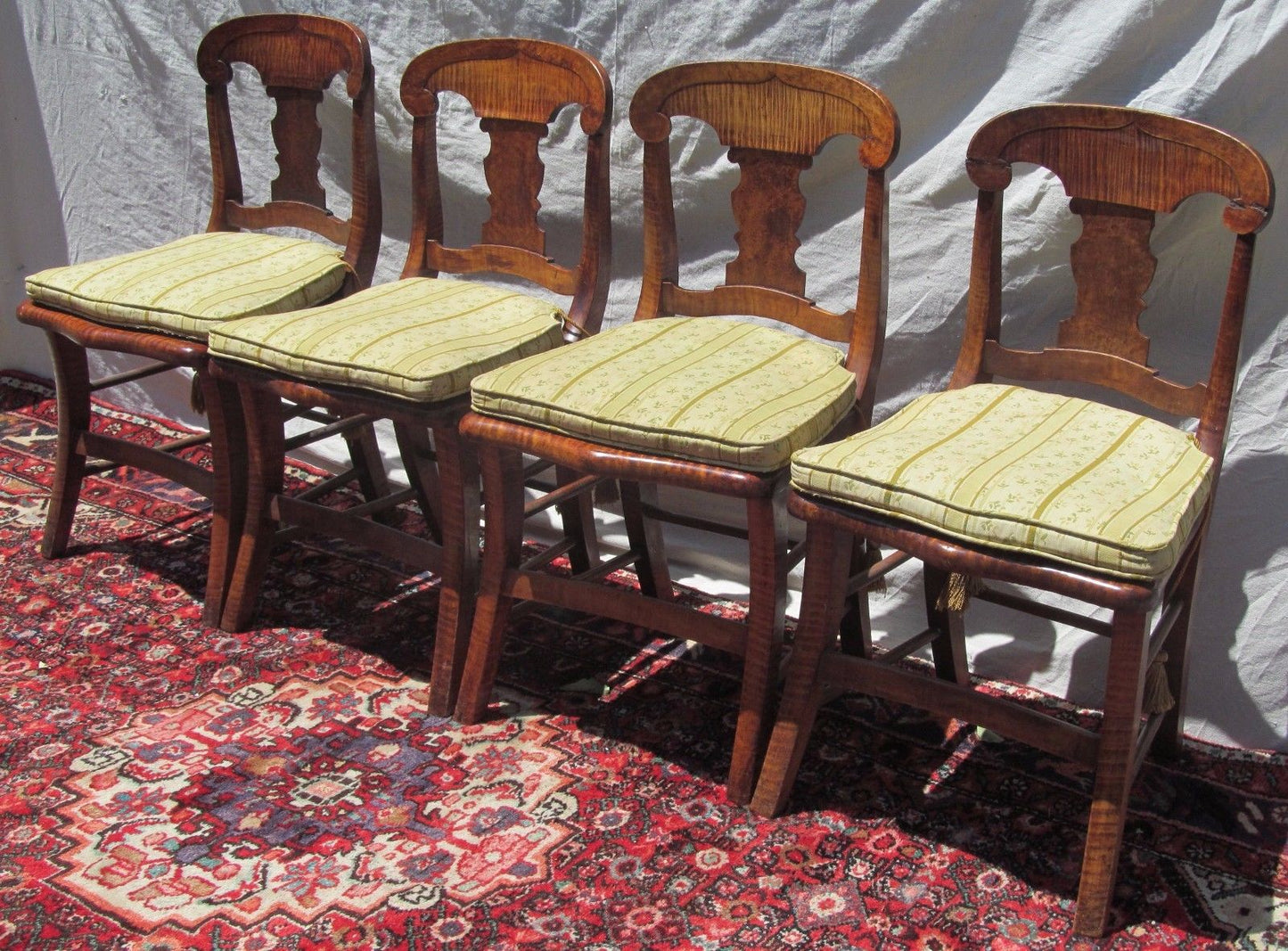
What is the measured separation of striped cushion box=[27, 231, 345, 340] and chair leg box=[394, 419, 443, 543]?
1.12ft

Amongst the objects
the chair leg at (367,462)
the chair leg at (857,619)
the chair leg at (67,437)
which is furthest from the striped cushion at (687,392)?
the chair leg at (67,437)

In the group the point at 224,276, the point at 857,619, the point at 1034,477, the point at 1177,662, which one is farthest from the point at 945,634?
the point at 224,276

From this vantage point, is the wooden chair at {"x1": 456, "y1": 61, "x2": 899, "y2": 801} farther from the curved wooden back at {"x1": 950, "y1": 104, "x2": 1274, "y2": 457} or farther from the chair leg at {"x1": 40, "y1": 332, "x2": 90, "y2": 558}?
the chair leg at {"x1": 40, "y1": 332, "x2": 90, "y2": 558}

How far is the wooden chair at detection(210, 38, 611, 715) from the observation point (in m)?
2.46

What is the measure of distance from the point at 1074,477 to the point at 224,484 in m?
1.70

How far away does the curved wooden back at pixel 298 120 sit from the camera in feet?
9.61

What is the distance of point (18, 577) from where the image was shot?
315cm

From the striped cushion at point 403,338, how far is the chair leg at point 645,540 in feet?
1.17

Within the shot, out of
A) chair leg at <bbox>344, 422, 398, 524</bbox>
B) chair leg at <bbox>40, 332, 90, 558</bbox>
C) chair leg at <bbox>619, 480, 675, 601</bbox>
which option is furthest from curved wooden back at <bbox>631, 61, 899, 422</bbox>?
chair leg at <bbox>40, 332, 90, 558</bbox>

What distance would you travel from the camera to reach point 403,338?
251cm

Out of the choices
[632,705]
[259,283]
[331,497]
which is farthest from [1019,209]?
[331,497]

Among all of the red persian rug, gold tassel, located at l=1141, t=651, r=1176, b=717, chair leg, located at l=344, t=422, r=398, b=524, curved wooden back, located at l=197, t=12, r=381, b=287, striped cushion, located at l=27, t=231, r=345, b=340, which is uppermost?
curved wooden back, located at l=197, t=12, r=381, b=287

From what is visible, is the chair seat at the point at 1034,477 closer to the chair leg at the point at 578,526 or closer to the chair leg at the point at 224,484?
the chair leg at the point at 578,526

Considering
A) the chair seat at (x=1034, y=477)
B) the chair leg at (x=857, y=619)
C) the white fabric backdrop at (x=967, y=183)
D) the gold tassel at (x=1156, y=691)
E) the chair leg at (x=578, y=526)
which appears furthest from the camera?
the chair leg at (x=578, y=526)
